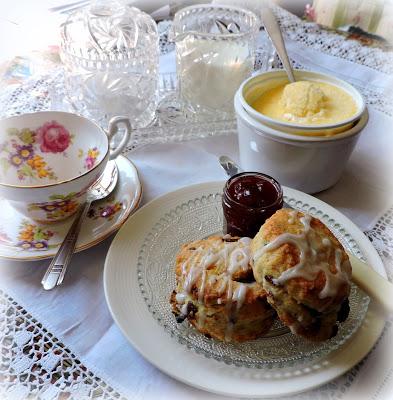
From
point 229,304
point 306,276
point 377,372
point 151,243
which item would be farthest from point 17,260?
point 377,372

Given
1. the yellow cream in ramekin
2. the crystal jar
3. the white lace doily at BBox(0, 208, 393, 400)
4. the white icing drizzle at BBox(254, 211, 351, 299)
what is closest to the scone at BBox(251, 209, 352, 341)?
the white icing drizzle at BBox(254, 211, 351, 299)

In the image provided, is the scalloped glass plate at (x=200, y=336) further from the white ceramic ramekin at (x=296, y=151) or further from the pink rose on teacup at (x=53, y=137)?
the pink rose on teacup at (x=53, y=137)

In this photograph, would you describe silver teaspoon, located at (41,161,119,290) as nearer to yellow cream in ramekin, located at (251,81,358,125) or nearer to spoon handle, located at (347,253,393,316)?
yellow cream in ramekin, located at (251,81,358,125)

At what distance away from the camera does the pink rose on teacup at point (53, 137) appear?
115 centimetres

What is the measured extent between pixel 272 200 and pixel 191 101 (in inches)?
23.5

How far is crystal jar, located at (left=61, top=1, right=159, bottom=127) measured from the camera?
135 centimetres

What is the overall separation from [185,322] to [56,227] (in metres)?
0.40

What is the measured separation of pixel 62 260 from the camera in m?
0.93

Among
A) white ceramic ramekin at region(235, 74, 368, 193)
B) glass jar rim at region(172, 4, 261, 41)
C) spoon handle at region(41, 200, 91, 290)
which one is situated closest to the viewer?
spoon handle at region(41, 200, 91, 290)

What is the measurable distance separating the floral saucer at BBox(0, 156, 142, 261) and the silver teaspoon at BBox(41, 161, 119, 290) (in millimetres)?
13

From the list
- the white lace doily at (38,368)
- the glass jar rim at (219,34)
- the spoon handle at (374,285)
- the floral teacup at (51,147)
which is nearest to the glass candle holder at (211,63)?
the glass jar rim at (219,34)

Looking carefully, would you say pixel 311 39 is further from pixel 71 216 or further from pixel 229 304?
pixel 229 304

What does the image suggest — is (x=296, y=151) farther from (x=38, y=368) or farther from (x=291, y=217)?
(x=38, y=368)

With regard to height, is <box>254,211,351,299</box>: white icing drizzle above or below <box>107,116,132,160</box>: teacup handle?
above
